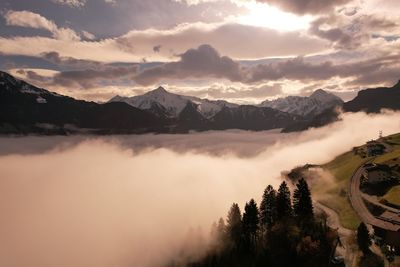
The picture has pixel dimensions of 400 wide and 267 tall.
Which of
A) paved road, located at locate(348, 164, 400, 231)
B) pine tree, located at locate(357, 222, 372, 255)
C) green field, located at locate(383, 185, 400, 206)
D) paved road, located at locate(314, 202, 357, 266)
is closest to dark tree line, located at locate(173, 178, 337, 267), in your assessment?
paved road, located at locate(314, 202, 357, 266)

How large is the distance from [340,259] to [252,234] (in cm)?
3492

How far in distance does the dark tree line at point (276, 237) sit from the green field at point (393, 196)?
27.1 m

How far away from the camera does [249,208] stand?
481 feet

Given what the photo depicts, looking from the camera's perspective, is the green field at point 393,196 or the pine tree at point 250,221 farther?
the green field at point 393,196

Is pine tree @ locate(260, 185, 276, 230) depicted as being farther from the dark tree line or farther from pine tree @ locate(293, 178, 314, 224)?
pine tree @ locate(293, 178, 314, 224)

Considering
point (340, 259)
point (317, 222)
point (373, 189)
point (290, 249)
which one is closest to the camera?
point (340, 259)

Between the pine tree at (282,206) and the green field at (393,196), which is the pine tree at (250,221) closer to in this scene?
the pine tree at (282,206)

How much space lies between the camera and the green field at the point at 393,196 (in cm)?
15712

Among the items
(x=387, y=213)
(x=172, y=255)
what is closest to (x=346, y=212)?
(x=387, y=213)

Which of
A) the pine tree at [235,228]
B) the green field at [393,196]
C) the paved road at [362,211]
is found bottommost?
the pine tree at [235,228]

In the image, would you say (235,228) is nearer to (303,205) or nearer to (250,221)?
(250,221)

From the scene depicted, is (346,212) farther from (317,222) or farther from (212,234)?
(212,234)

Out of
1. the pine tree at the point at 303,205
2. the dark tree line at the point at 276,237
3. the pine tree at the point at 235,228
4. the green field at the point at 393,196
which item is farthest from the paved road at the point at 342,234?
the pine tree at the point at 235,228

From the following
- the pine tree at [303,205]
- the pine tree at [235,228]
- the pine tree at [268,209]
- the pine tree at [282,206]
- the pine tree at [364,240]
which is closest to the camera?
the pine tree at [364,240]
